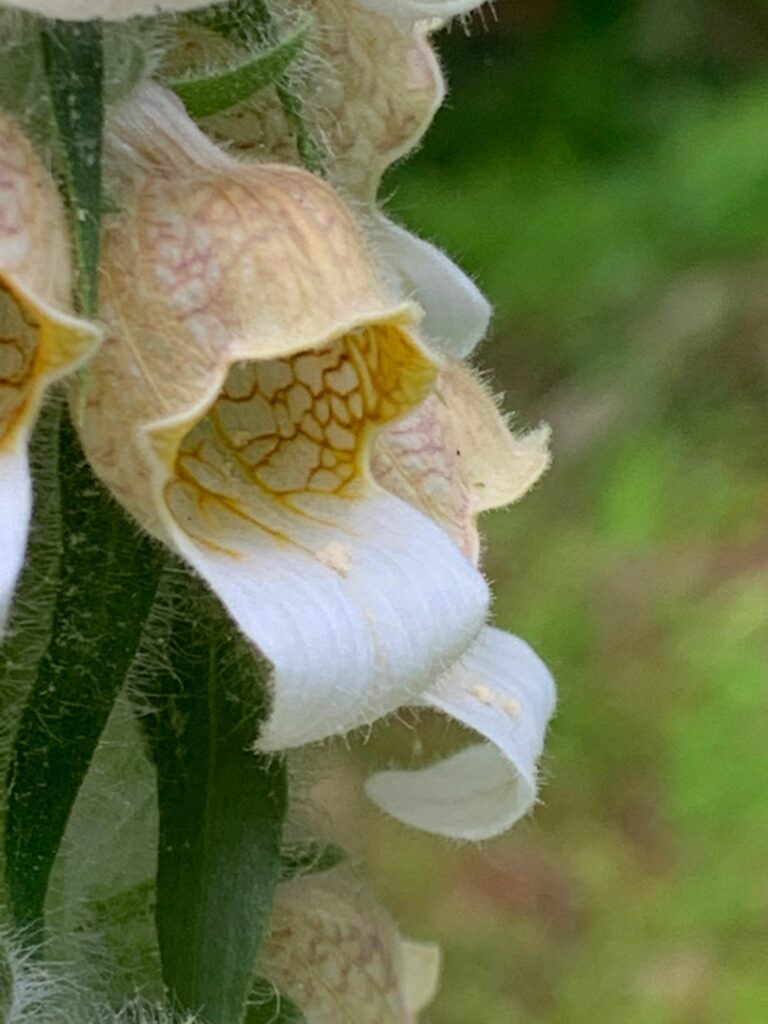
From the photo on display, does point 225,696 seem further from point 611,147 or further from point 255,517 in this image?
point 611,147

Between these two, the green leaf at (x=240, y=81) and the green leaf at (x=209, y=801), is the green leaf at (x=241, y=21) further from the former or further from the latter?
the green leaf at (x=209, y=801)

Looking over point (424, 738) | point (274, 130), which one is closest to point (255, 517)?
point (274, 130)

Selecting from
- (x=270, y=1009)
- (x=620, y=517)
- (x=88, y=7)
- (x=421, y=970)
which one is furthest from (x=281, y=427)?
(x=620, y=517)

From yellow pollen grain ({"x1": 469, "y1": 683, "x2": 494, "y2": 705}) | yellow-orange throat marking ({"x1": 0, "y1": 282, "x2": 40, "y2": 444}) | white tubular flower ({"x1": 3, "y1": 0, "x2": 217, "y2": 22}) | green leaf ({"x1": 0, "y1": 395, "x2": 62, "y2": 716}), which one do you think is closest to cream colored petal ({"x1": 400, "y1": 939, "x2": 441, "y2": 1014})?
yellow pollen grain ({"x1": 469, "y1": 683, "x2": 494, "y2": 705})

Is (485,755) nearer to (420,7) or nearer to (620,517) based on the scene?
(420,7)

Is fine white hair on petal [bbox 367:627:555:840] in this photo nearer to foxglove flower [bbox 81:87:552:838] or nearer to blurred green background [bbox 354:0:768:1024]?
foxglove flower [bbox 81:87:552:838]
